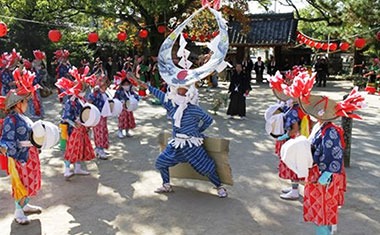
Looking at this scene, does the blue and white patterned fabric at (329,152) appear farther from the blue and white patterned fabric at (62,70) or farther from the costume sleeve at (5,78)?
the blue and white patterned fabric at (62,70)

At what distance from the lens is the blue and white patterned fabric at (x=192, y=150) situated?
5.16 meters

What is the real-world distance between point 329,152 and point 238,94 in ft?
23.6

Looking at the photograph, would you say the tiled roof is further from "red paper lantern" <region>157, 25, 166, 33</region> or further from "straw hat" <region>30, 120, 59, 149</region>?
"straw hat" <region>30, 120, 59, 149</region>

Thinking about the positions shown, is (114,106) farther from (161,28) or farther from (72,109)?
(161,28)

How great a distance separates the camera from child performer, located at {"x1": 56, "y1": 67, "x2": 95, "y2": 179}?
594cm

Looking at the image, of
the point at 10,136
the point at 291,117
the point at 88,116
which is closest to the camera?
the point at 10,136

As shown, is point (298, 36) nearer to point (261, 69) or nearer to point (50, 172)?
point (261, 69)

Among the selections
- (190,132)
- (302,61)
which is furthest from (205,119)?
(302,61)

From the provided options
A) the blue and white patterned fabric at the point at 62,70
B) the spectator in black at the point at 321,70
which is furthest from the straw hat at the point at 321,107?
the spectator in black at the point at 321,70

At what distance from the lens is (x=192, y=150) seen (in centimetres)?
518

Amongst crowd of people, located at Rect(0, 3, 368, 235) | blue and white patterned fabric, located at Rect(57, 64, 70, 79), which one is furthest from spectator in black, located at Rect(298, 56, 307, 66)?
crowd of people, located at Rect(0, 3, 368, 235)

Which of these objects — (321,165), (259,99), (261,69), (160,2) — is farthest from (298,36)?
(321,165)

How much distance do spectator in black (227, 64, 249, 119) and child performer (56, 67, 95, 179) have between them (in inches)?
207

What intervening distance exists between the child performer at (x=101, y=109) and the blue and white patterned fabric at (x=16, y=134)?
7.70 feet
